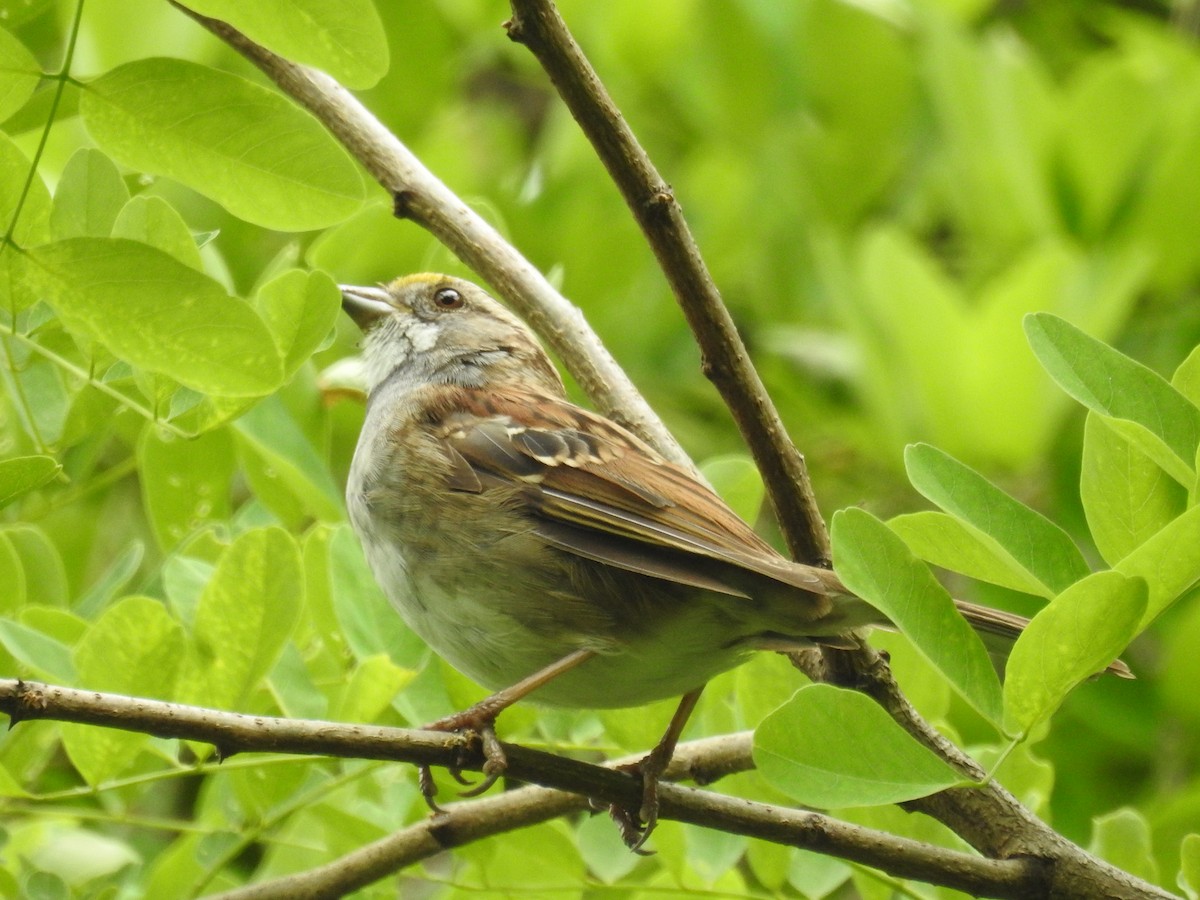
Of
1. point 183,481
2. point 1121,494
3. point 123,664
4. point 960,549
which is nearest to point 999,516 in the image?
point 960,549

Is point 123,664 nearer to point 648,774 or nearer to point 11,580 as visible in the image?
point 11,580

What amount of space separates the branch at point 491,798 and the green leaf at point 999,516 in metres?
0.51

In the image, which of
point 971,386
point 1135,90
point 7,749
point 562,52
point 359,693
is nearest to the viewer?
point 562,52

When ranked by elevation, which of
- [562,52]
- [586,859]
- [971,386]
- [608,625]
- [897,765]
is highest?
[562,52]

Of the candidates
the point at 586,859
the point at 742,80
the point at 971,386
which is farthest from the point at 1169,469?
the point at 742,80

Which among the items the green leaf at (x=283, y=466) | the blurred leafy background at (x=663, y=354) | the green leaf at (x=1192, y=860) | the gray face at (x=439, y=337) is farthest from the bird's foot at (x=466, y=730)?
the gray face at (x=439, y=337)

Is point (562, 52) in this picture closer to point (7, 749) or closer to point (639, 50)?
point (7, 749)

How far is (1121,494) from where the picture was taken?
2.29 meters

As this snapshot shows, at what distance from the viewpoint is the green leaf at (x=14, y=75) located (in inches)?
92.8

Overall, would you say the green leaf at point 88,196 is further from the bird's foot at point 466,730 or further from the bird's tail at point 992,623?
the bird's tail at point 992,623

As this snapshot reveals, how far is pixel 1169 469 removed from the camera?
2139 mm

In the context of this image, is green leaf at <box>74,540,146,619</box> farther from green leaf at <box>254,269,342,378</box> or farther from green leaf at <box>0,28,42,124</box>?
green leaf at <box>0,28,42,124</box>

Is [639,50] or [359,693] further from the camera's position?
[639,50]

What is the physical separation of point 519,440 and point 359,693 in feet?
2.74
